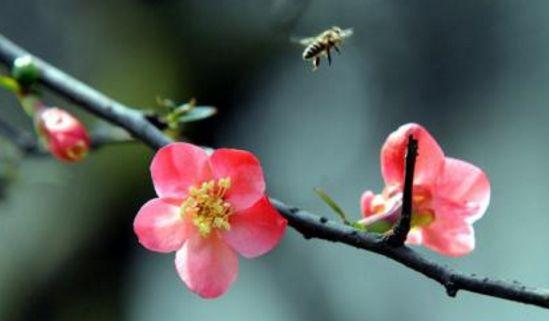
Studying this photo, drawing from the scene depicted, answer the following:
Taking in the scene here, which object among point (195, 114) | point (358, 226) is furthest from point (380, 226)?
point (195, 114)

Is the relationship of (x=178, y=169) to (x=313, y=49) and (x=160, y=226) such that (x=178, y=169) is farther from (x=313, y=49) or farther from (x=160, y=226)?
(x=313, y=49)

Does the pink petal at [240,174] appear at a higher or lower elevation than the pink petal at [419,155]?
lower

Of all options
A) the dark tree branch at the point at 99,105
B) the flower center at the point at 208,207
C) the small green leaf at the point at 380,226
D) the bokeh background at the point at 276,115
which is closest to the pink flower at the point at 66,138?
the dark tree branch at the point at 99,105

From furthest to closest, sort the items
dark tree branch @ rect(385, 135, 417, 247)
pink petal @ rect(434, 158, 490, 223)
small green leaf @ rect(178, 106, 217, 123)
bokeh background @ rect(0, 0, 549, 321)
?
bokeh background @ rect(0, 0, 549, 321) < small green leaf @ rect(178, 106, 217, 123) < pink petal @ rect(434, 158, 490, 223) < dark tree branch @ rect(385, 135, 417, 247)

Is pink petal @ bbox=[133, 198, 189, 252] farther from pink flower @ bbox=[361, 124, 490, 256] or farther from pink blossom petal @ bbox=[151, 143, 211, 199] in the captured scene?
pink flower @ bbox=[361, 124, 490, 256]

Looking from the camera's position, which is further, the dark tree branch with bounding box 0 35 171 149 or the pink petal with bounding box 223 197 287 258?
the dark tree branch with bounding box 0 35 171 149

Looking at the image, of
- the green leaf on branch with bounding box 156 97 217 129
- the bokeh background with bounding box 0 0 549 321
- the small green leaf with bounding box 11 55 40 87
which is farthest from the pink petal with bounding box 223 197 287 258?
the bokeh background with bounding box 0 0 549 321

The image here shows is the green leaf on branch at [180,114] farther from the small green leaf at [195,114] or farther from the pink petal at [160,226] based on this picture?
the pink petal at [160,226]
